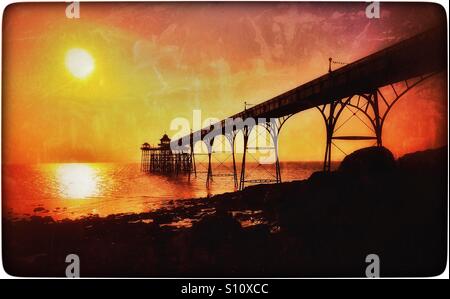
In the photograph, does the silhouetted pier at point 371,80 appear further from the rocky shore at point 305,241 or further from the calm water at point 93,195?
the calm water at point 93,195

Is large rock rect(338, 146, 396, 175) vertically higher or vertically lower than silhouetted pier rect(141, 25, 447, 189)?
lower

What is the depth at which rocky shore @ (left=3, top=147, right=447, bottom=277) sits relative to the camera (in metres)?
8.16

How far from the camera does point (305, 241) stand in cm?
887

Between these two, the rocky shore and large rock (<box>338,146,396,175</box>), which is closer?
the rocky shore

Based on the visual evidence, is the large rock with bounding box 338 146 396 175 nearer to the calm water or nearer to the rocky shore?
the rocky shore

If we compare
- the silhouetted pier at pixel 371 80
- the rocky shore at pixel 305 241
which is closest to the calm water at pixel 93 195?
the rocky shore at pixel 305 241

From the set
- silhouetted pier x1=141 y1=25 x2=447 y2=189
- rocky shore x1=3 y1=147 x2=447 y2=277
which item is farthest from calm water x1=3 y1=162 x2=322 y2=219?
silhouetted pier x1=141 y1=25 x2=447 y2=189

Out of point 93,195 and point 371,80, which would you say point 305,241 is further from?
point 93,195

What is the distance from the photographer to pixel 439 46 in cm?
834

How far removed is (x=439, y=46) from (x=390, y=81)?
95.9 inches

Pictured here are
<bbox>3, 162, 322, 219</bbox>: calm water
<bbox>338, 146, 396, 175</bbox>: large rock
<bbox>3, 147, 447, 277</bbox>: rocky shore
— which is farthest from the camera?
<bbox>338, 146, 396, 175</bbox>: large rock

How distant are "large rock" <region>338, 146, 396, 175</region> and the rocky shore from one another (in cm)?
3

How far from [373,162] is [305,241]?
3.81m

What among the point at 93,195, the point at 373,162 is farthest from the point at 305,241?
the point at 93,195
